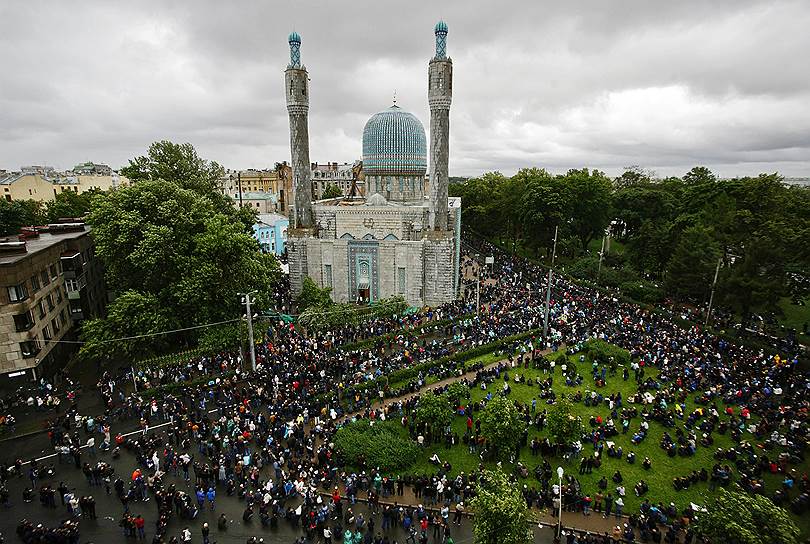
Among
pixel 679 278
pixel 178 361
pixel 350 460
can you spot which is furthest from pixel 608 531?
pixel 679 278

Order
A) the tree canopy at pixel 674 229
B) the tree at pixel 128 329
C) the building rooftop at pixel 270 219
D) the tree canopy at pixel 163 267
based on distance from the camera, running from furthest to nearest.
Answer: the building rooftop at pixel 270 219, the tree canopy at pixel 674 229, the tree canopy at pixel 163 267, the tree at pixel 128 329

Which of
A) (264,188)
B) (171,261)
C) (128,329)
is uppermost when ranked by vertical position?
(264,188)

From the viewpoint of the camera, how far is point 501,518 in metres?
12.4

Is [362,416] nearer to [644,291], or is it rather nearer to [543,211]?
[644,291]

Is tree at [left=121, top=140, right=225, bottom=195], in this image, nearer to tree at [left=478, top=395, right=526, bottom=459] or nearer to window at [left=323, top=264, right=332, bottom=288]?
window at [left=323, top=264, right=332, bottom=288]

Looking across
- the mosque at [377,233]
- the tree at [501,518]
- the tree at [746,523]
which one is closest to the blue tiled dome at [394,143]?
the mosque at [377,233]

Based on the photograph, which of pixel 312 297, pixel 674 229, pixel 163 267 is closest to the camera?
pixel 163 267

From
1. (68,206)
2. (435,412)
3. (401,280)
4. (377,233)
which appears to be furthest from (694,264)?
(68,206)

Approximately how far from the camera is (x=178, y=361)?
25219mm

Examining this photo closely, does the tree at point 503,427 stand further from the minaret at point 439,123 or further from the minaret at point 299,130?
the minaret at point 299,130

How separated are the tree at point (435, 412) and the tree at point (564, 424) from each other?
13.8 feet

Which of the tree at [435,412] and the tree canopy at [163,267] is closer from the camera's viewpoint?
the tree at [435,412]

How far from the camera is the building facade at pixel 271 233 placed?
54.9m

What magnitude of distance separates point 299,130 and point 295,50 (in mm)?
6124
